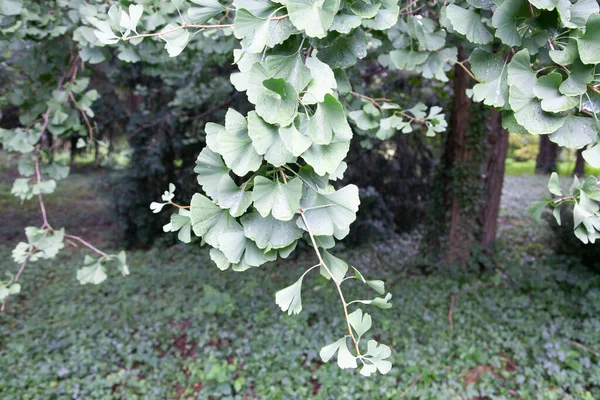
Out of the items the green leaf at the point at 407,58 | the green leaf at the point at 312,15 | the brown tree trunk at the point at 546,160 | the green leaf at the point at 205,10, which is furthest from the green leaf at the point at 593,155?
the brown tree trunk at the point at 546,160

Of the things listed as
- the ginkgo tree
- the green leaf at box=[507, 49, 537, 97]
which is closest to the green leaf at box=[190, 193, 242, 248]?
the ginkgo tree

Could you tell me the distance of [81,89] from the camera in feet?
7.22

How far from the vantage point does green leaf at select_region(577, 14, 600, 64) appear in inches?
27.8

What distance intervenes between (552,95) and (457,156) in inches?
159

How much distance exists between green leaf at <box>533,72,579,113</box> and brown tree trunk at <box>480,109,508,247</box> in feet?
13.4

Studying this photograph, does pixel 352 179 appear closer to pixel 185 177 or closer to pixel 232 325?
pixel 185 177

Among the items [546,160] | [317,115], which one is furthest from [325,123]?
[546,160]

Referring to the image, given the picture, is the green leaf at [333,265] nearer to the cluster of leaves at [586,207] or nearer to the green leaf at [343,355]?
the green leaf at [343,355]

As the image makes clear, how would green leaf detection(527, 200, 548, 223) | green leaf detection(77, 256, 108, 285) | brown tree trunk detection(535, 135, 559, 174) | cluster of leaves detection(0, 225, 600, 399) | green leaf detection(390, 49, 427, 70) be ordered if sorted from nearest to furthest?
1. green leaf detection(527, 200, 548, 223)
2. green leaf detection(390, 49, 427, 70)
3. green leaf detection(77, 256, 108, 285)
4. cluster of leaves detection(0, 225, 600, 399)
5. brown tree trunk detection(535, 135, 559, 174)

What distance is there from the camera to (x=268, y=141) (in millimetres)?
655

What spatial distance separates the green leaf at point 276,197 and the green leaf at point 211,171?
0.44ft

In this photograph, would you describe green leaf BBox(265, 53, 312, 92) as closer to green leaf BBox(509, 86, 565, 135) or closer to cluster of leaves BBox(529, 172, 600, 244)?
green leaf BBox(509, 86, 565, 135)

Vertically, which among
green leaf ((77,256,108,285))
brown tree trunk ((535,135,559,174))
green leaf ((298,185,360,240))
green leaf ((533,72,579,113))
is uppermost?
green leaf ((533,72,579,113))

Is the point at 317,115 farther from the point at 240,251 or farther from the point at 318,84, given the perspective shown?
the point at 240,251
